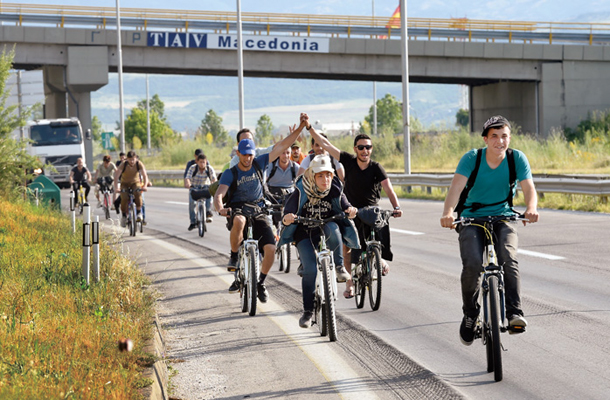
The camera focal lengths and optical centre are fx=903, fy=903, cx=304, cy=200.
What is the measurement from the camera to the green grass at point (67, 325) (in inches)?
214

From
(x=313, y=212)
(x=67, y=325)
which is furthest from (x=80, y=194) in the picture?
(x=67, y=325)

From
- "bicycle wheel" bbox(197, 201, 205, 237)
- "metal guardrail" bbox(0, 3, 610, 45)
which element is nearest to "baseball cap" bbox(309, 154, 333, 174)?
"bicycle wheel" bbox(197, 201, 205, 237)

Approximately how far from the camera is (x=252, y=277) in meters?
9.26

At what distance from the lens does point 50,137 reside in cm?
3819

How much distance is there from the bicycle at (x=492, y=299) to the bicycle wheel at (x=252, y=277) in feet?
9.85

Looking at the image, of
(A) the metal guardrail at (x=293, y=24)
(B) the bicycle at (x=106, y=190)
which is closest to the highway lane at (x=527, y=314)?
(B) the bicycle at (x=106, y=190)

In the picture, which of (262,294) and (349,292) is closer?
(262,294)

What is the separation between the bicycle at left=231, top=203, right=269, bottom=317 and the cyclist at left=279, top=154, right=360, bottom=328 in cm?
93

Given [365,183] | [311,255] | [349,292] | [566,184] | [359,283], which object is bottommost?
[349,292]

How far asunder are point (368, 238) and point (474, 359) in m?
2.79

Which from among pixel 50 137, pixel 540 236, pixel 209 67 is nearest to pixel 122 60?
pixel 209 67

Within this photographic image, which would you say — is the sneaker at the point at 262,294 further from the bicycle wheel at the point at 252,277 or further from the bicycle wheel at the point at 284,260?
the bicycle wheel at the point at 284,260

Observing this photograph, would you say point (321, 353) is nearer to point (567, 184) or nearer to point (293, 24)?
point (567, 184)

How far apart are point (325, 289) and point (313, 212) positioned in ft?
2.85
